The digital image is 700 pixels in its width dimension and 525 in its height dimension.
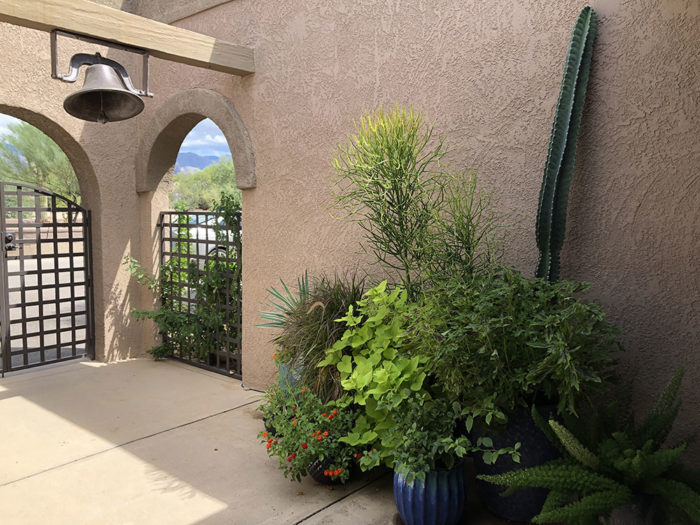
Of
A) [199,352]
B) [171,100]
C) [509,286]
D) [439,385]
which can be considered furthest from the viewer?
[199,352]

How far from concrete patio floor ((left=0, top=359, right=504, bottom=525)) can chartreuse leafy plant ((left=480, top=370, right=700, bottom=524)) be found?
2.43 feet

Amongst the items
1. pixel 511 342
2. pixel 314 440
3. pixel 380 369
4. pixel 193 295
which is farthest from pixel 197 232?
pixel 511 342

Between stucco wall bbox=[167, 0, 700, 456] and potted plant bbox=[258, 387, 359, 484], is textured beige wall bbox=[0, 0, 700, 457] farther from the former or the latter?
potted plant bbox=[258, 387, 359, 484]

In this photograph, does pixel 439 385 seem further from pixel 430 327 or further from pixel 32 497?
pixel 32 497

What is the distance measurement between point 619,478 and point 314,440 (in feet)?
4.91

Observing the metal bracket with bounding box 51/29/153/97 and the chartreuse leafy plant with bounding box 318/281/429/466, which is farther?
the metal bracket with bounding box 51/29/153/97

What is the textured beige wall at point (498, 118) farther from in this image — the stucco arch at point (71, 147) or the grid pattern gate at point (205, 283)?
the grid pattern gate at point (205, 283)

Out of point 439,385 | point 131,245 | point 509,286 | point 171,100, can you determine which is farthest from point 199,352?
point 509,286

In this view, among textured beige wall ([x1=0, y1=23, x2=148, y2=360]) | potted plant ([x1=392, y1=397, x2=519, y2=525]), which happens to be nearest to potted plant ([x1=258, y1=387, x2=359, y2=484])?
potted plant ([x1=392, y1=397, x2=519, y2=525])

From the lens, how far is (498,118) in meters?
3.24

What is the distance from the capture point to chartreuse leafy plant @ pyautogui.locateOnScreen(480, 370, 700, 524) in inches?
77.7

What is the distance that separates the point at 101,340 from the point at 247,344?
1.93 metres

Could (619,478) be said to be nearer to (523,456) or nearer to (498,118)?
(523,456)

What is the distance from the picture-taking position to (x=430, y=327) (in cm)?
261
